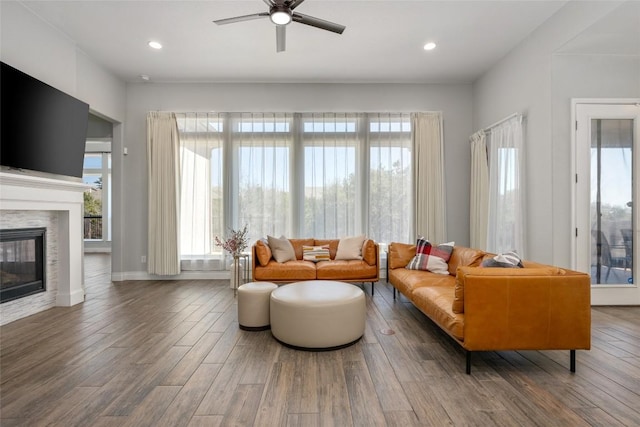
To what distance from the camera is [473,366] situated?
231 centimetres

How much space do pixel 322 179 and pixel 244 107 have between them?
1.82 metres

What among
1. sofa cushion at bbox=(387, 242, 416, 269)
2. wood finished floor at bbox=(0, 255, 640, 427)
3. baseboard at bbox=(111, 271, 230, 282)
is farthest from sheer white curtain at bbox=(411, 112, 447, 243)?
baseboard at bbox=(111, 271, 230, 282)

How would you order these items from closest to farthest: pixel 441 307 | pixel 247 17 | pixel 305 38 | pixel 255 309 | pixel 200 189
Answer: pixel 441 307 < pixel 247 17 < pixel 255 309 < pixel 305 38 < pixel 200 189

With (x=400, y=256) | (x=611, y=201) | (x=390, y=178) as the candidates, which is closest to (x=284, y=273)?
(x=400, y=256)

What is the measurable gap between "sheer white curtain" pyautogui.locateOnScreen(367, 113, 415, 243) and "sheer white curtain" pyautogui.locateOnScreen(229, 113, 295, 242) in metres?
1.38

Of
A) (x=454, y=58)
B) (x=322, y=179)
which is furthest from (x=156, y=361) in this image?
(x=454, y=58)

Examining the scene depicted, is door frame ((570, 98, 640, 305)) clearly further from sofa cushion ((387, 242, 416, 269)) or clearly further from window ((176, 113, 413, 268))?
window ((176, 113, 413, 268))

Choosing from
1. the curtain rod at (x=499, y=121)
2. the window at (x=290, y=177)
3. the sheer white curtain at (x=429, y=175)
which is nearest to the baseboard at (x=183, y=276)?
the window at (x=290, y=177)

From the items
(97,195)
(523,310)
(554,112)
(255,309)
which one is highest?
(554,112)

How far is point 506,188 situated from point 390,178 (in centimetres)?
174

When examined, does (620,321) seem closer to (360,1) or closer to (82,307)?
(360,1)

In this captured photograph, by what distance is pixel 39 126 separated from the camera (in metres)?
3.36

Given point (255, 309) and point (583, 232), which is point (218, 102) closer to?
point (255, 309)

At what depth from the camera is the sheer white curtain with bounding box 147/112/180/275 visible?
5.20 m
